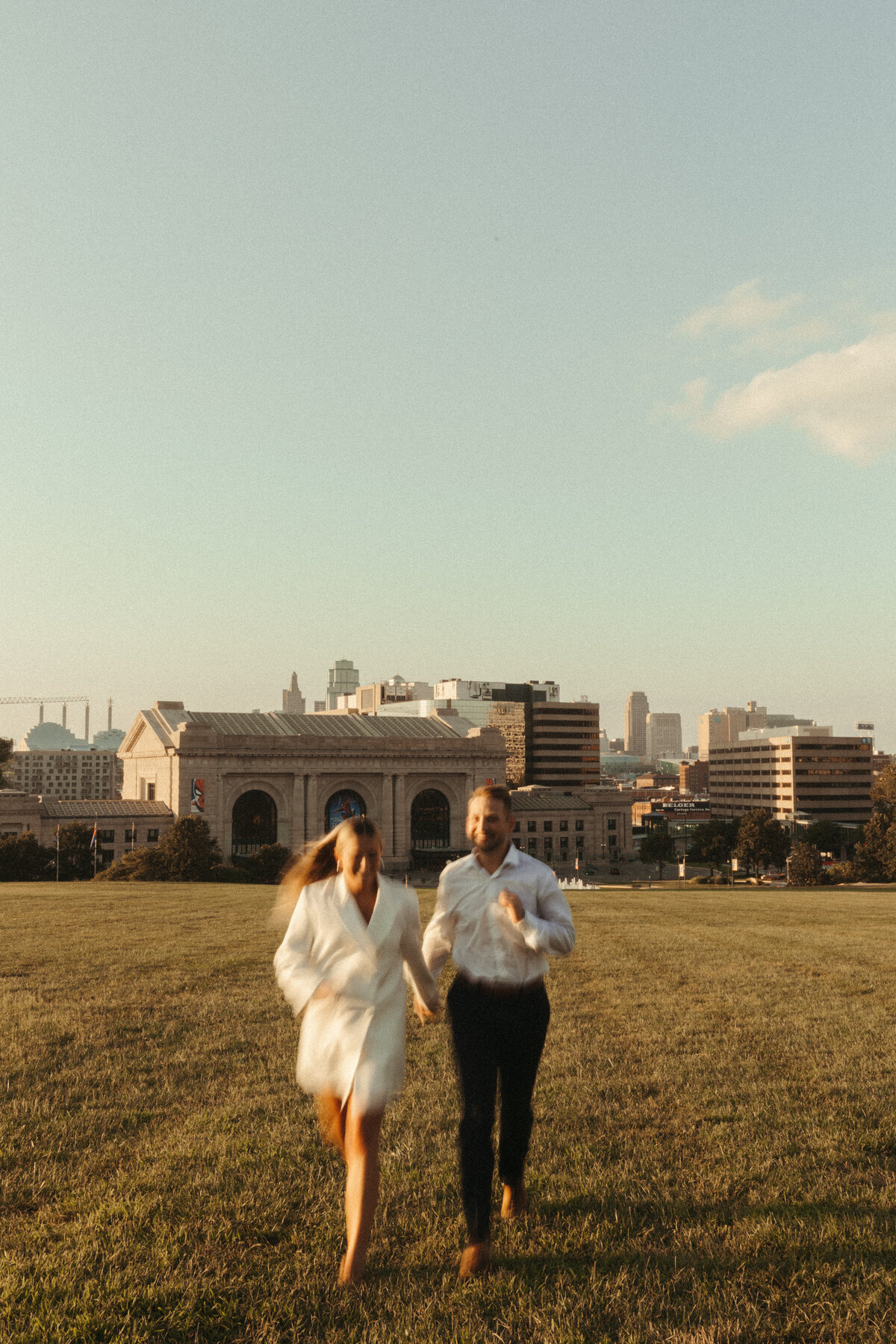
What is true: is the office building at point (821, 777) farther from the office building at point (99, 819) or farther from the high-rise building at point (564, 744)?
the office building at point (99, 819)

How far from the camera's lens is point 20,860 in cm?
5962

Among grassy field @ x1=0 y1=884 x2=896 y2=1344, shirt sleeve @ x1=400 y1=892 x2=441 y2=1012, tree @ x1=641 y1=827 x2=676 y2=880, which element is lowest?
tree @ x1=641 y1=827 x2=676 y2=880

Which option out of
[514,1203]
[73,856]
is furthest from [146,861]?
[514,1203]

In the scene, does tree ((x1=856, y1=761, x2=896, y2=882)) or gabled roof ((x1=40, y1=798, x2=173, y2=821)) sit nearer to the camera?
tree ((x1=856, y1=761, x2=896, y2=882))

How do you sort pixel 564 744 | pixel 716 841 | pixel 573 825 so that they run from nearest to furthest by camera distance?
pixel 716 841 < pixel 573 825 < pixel 564 744

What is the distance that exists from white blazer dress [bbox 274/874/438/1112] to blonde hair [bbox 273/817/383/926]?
0.48 ft

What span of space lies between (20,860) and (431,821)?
162 feet

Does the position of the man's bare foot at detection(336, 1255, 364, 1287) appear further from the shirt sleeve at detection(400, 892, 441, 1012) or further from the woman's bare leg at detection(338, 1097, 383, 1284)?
the shirt sleeve at detection(400, 892, 441, 1012)

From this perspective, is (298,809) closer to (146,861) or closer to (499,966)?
(146,861)

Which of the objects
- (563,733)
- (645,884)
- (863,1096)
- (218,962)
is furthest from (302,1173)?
(563,733)

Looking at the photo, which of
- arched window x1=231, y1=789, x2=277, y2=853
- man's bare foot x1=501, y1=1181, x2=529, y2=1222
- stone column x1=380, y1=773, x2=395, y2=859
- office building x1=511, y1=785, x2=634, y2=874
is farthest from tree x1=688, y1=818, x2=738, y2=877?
man's bare foot x1=501, y1=1181, x2=529, y2=1222

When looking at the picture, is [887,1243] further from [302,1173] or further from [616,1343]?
[302,1173]

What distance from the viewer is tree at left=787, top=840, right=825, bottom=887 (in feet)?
243

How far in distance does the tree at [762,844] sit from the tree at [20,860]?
217ft
